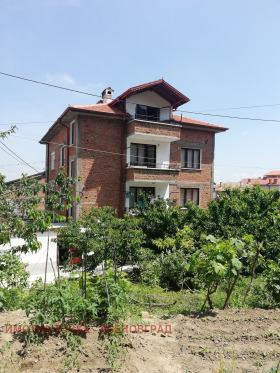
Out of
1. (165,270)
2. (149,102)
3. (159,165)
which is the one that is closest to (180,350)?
(165,270)

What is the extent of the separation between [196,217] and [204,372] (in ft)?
31.8

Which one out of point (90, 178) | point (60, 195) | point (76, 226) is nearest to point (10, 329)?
point (60, 195)

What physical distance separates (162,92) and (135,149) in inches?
177

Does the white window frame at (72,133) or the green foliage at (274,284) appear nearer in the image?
the green foliage at (274,284)

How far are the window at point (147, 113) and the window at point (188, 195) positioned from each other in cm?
584

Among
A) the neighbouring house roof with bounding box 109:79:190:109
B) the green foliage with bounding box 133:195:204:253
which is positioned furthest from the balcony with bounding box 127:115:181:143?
the green foliage with bounding box 133:195:204:253

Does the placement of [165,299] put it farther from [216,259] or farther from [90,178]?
[90,178]

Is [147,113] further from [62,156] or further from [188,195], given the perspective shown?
[62,156]

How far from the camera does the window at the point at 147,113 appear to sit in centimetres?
1856

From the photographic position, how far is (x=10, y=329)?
4.42 metres

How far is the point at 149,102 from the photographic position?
19031mm

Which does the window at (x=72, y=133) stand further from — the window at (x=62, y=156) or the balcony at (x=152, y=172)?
the balcony at (x=152, y=172)

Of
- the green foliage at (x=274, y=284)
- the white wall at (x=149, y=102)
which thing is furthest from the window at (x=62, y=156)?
the green foliage at (x=274, y=284)

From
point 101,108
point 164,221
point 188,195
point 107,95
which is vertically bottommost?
point 164,221
